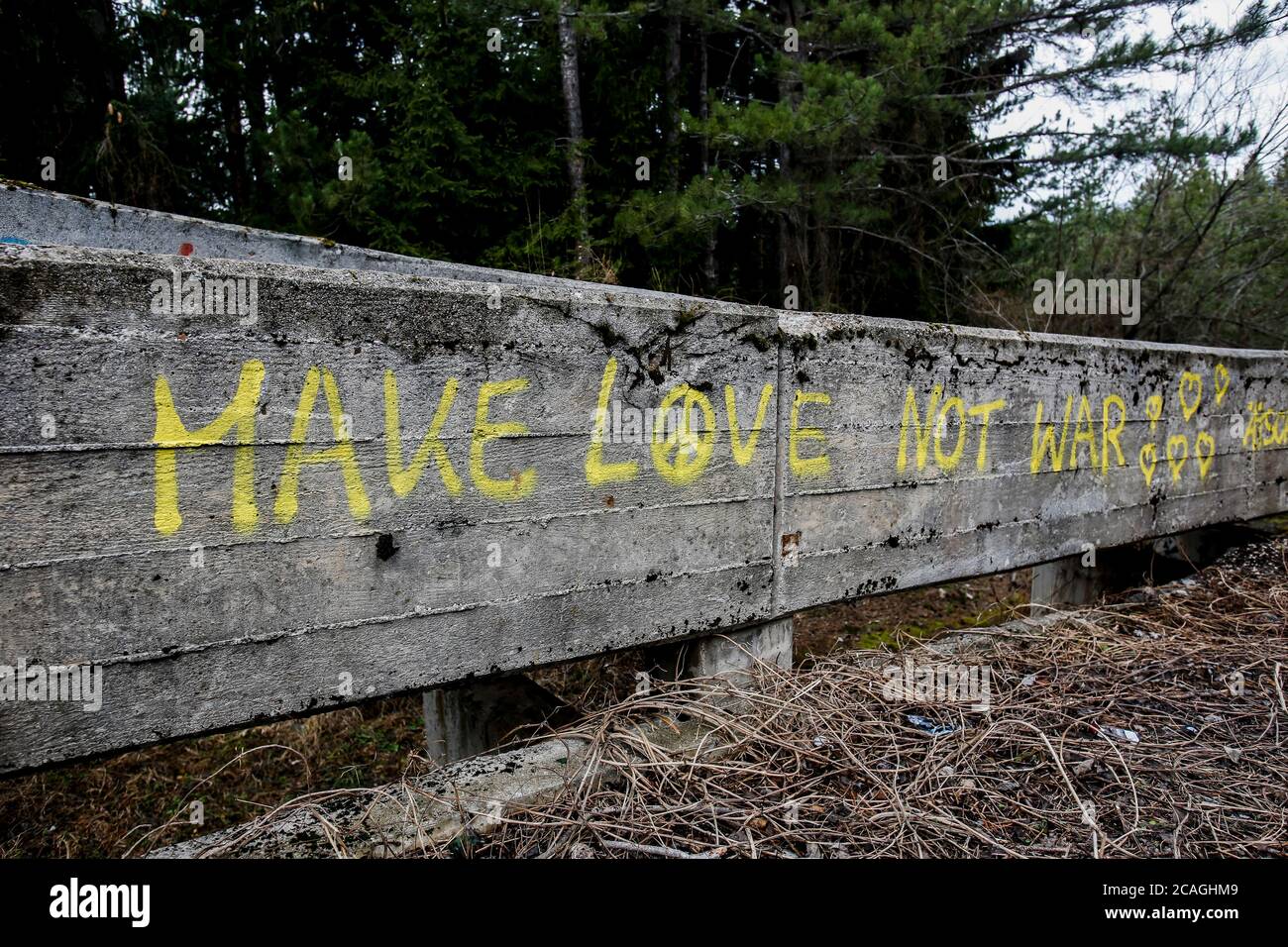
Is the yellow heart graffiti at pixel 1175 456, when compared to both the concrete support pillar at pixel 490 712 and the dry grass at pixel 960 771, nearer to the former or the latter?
the dry grass at pixel 960 771

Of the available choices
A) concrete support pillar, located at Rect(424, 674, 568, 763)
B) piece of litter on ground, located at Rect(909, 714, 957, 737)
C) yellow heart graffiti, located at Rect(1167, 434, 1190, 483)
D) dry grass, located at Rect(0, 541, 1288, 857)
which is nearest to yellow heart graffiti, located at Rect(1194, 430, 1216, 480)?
yellow heart graffiti, located at Rect(1167, 434, 1190, 483)

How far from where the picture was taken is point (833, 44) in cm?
815

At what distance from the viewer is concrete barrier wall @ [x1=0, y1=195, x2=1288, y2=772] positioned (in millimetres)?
1691

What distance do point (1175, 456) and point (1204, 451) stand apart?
38 cm

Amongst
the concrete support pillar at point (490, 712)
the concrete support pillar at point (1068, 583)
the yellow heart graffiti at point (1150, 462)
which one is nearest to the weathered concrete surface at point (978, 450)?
the yellow heart graffiti at point (1150, 462)

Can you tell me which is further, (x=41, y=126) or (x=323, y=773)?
(x=41, y=126)

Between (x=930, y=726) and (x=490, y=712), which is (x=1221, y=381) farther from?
(x=490, y=712)

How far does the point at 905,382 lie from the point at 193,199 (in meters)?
11.5

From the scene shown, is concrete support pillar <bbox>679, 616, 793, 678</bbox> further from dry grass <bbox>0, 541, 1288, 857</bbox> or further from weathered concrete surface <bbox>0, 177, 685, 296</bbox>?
weathered concrete surface <bbox>0, 177, 685, 296</bbox>

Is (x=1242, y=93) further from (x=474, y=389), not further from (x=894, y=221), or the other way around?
(x=474, y=389)

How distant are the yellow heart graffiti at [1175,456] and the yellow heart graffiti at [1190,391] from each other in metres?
0.15

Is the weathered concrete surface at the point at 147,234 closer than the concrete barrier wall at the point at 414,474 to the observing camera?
No

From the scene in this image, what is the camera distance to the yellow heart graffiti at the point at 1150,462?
427 cm
